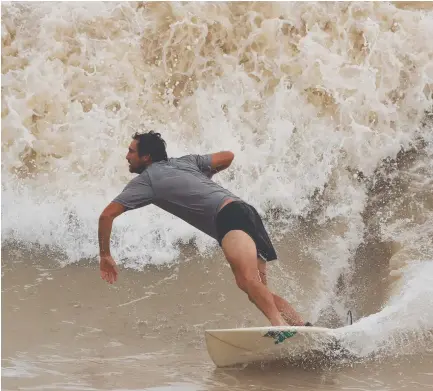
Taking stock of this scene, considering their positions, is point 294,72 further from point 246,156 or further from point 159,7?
point 159,7

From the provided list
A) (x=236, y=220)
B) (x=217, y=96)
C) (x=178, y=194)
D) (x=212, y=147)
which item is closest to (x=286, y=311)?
(x=236, y=220)

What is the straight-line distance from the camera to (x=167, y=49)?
14.8 feet

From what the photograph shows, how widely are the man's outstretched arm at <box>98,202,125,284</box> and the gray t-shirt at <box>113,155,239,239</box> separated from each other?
0.04 metres

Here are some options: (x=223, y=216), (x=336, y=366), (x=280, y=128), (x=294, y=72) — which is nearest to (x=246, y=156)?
(x=280, y=128)

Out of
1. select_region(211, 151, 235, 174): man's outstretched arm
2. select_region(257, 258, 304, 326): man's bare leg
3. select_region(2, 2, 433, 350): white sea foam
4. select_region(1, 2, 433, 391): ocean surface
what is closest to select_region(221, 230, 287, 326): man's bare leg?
select_region(257, 258, 304, 326): man's bare leg

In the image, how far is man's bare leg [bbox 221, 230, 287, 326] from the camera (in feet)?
8.74

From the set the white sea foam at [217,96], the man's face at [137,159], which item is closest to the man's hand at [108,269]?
the man's face at [137,159]

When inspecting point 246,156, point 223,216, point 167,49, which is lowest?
point 223,216

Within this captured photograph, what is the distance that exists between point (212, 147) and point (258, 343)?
1933 mm

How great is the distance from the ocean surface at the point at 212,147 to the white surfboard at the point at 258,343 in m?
0.64

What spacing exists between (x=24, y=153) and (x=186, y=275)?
1.32 metres

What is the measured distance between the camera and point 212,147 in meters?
4.36

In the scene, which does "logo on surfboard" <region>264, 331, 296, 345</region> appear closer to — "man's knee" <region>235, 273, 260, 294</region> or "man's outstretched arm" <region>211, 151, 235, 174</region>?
"man's knee" <region>235, 273, 260, 294</region>

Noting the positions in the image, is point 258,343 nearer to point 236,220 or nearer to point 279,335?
point 279,335
